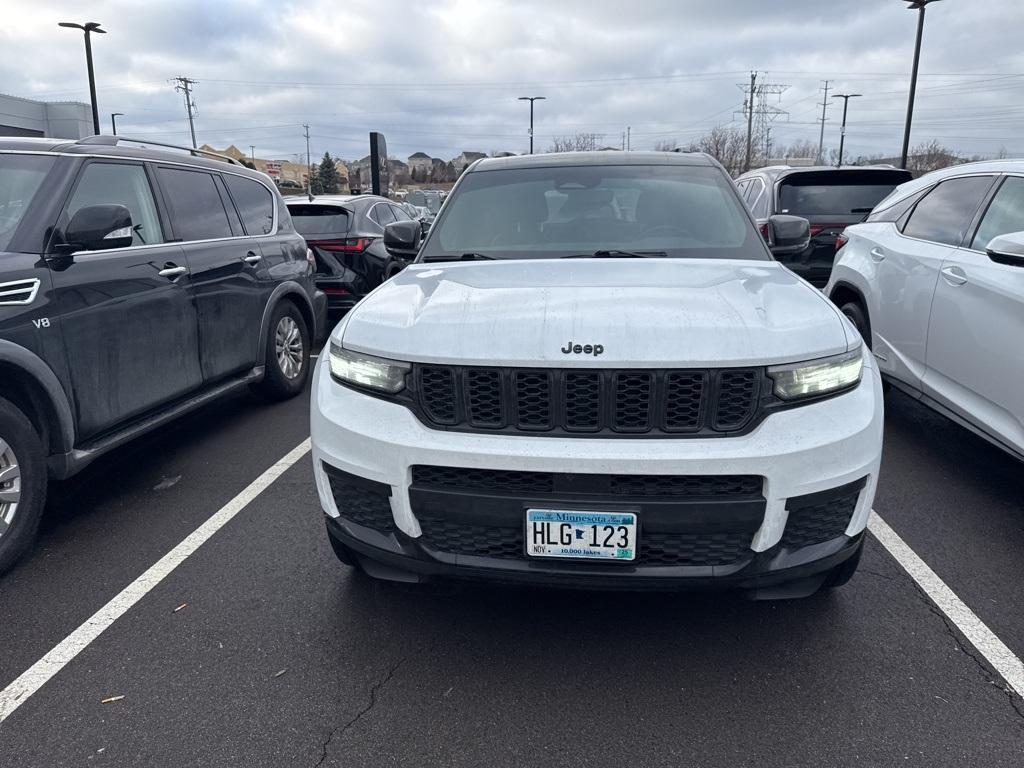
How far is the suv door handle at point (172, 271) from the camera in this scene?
4.36 meters

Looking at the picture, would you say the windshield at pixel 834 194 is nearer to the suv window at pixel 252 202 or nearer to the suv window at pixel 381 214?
the suv window at pixel 381 214

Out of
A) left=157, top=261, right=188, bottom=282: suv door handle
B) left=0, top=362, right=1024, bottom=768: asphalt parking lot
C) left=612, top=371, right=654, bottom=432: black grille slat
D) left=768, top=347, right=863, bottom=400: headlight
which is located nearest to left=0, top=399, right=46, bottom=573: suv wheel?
left=0, top=362, right=1024, bottom=768: asphalt parking lot

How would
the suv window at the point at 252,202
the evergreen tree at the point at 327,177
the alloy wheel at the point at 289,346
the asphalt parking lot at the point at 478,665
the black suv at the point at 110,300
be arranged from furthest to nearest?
the evergreen tree at the point at 327,177
the alloy wheel at the point at 289,346
the suv window at the point at 252,202
the black suv at the point at 110,300
the asphalt parking lot at the point at 478,665

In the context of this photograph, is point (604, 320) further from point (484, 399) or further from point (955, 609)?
point (955, 609)

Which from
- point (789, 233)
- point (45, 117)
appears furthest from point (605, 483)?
point (45, 117)

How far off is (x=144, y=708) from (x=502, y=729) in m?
1.16

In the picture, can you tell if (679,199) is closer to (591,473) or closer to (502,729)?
(591,473)

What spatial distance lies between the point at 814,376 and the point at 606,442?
702mm

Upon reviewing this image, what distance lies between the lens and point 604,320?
8.09ft

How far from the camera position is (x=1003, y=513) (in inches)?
154

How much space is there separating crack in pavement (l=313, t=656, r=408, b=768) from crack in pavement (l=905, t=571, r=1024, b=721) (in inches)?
78.4

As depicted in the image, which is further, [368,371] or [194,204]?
[194,204]

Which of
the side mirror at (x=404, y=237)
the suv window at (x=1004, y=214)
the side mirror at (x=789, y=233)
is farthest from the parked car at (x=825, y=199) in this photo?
the side mirror at (x=404, y=237)

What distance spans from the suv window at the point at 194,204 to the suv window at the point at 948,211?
15.1 ft
